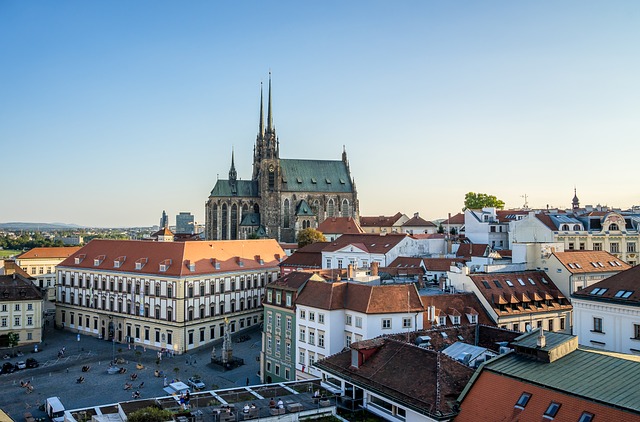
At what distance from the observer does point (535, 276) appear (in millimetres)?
56469

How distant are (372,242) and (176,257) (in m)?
30.2

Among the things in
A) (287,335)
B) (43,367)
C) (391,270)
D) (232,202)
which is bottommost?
(43,367)

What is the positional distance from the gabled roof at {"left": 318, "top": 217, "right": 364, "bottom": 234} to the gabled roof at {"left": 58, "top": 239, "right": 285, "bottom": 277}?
3636 centimetres

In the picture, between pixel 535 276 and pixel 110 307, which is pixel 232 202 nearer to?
pixel 110 307

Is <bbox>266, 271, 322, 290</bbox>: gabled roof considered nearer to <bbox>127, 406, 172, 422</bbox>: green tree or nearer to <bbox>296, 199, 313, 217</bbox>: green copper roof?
<bbox>127, 406, 172, 422</bbox>: green tree

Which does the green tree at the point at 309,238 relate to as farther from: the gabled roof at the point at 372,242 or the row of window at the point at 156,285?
the row of window at the point at 156,285

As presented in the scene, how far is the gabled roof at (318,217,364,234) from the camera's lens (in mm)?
125500

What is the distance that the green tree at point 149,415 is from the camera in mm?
26891

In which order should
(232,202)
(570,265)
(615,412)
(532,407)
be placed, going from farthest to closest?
(232,202) → (570,265) → (532,407) → (615,412)

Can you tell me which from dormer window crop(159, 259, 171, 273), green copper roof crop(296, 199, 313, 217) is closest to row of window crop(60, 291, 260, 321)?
dormer window crop(159, 259, 171, 273)

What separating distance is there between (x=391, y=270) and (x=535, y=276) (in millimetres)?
16910

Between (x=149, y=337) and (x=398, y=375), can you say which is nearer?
(x=398, y=375)

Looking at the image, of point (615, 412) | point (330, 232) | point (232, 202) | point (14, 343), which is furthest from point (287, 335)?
point (232, 202)

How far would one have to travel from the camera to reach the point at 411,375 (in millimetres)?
30297
